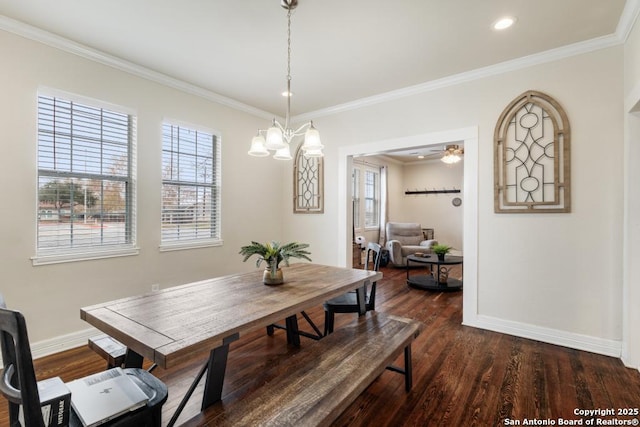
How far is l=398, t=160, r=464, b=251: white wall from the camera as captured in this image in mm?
8227

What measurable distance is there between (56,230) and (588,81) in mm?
5142

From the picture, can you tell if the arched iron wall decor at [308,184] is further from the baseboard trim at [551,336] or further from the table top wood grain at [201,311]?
the baseboard trim at [551,336]

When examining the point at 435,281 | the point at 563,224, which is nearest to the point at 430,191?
the point at 435,281

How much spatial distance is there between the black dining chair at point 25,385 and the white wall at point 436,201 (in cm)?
772

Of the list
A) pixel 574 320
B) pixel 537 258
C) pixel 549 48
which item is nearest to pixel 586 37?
pixel 549 48

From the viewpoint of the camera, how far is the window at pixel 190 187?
12.2ft

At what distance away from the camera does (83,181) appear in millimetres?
3023

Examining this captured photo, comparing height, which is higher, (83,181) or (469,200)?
(83,181)

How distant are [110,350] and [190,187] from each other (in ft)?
7.82

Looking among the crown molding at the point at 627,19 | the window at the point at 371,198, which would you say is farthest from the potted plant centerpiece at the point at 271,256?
the window at the point at 371,198

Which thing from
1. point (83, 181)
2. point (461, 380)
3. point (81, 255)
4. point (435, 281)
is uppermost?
point (83, 181)

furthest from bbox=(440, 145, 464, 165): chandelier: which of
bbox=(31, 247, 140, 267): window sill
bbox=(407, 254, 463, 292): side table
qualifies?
bbox=(31, 247, 140, 267): window sill

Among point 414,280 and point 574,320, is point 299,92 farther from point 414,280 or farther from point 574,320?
point 574,320

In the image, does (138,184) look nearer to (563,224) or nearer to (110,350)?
(110,350)
